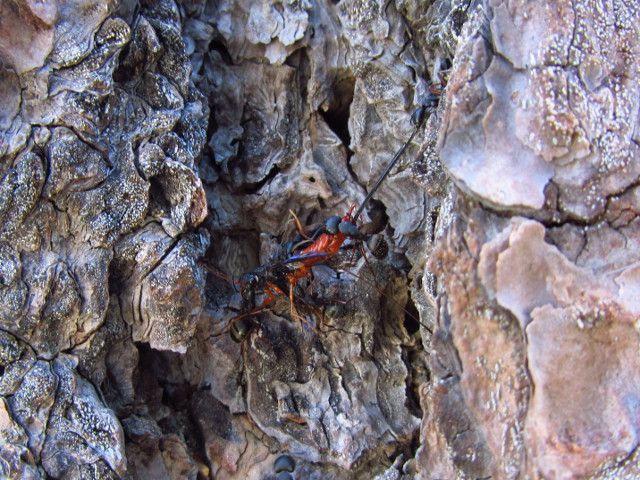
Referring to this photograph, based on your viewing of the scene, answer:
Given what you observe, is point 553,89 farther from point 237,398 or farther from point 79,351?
point 79,351

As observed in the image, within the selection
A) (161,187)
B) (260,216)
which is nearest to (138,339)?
(161,187)

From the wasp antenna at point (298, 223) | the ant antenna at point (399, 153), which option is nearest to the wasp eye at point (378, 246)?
the ant antenna at point (399, 153)

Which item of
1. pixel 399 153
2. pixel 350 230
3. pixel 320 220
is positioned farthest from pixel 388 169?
pixel 320 220

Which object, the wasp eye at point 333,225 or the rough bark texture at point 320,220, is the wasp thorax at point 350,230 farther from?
the rough bark texture at point 320,220

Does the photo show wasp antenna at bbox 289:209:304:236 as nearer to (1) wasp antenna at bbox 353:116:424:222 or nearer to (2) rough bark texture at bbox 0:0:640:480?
(2) rough bark texture at bbox 0:0:640:480

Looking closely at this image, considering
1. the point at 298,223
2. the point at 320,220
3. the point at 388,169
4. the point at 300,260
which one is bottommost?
the point at 300,260

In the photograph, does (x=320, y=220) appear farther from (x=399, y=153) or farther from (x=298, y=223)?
(x=399, y=153)

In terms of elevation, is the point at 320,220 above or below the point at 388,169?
below
